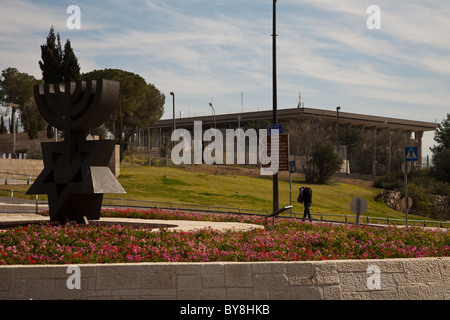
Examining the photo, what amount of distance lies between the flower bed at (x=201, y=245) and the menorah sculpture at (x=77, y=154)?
154 centimetres

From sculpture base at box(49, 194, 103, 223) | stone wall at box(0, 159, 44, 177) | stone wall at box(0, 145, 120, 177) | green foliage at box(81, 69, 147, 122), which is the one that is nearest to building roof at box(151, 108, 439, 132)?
→ green foliage at box(81, 69, 147, 122)

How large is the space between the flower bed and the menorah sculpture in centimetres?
154

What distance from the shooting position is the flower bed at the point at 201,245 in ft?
32.7

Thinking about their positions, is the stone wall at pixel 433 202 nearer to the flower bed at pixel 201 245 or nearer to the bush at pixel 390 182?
the bush at pixel 390 182

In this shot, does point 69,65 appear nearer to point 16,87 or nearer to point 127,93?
point 127,93

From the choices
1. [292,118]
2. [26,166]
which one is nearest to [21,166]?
[26,166]

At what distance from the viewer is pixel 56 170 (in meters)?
14.4

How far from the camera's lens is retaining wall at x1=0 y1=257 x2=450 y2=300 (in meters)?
8.80

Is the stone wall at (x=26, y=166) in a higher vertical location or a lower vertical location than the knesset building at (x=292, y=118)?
lower

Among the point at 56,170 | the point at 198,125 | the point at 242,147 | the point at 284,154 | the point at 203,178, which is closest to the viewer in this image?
the point at 56,170

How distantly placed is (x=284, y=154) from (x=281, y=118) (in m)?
66.5

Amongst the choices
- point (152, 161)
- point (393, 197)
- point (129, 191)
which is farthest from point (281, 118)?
point (129, 191)

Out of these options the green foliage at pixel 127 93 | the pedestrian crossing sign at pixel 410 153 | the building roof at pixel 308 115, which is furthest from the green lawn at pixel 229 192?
the building roof at pixel 308 115
